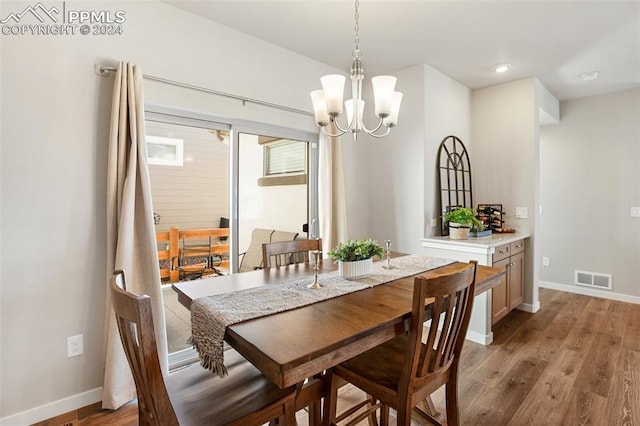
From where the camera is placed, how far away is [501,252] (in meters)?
3.16

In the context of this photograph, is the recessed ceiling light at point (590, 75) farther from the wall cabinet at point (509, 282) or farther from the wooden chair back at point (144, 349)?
the wooden chair back at point (144, 349)

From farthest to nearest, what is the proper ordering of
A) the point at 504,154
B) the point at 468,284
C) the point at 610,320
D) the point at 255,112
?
the point at 504,154 → the point at 610,320 → the point at 255,112 → the point at 468,284

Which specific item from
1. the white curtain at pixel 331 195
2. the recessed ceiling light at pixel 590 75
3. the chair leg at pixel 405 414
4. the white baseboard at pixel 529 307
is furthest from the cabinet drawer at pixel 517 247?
the chair leg at pixel 405 414

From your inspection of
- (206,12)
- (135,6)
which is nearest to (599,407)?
(206,12)

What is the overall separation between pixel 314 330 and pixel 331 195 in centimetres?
219

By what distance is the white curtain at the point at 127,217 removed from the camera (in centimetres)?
200

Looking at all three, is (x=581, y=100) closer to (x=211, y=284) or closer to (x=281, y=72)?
(x=281, y=72)

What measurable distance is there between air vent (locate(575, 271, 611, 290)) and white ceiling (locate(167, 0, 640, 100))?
96.3 inches

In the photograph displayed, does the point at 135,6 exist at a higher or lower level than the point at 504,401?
higher

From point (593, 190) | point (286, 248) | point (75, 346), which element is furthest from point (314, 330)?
Result: point (593, 190)

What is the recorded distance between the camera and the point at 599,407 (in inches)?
80.4

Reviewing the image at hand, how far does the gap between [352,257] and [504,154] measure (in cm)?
305

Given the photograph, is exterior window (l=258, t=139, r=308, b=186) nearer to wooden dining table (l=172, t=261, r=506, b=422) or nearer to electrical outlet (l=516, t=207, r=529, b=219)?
wooden dining table (l=172, t=261, r=506, b=422)

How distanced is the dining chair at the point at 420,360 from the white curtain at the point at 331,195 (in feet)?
5.55
